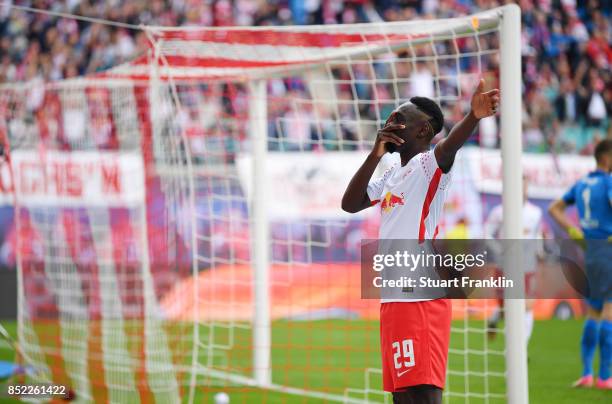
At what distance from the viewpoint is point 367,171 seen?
421cm

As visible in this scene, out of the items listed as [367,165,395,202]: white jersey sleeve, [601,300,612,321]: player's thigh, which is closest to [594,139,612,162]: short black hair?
[601,300,612,321]: player's thigh

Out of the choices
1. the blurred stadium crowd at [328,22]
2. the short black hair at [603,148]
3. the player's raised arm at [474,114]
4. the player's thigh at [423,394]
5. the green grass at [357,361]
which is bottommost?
the green grass at [357,361]

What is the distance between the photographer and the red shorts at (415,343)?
4.16m

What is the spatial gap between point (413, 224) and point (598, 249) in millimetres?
4211

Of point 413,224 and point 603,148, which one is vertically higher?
point 603,148

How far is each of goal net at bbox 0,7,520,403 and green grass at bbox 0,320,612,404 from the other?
5 centimetres

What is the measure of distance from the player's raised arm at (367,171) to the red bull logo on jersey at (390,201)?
10cm

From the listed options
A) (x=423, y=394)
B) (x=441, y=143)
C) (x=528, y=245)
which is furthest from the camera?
(x=528, y=245)

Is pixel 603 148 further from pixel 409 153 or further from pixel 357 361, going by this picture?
pixel 409 153

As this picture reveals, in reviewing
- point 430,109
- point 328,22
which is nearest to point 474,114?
point 430,109

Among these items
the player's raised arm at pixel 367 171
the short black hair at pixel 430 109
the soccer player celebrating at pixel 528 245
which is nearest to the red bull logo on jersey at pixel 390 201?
the player's raised arm at pixel 367 171

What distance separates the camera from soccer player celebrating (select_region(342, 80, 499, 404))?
4160 mm

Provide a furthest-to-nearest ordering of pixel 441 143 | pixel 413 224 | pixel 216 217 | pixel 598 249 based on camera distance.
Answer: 1. pixel 598 249
2. pixel 216 217
3. pixel 413 224
4. pixel 441 143

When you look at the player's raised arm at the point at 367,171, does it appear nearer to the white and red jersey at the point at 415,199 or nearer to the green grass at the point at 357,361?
the white and red jersey at the point at 415,199
